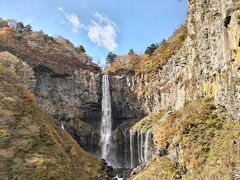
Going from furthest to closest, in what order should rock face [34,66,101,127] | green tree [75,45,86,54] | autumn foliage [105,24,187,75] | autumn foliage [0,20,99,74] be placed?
green tree [75,45,86,54] < autumn foliage [105,24,187,75] < autumn foliage [0,20,99,74] < rock face [34,66,101,127]

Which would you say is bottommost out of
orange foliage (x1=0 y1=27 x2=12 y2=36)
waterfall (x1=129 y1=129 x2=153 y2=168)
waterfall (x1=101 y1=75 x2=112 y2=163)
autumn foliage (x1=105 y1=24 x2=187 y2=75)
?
waterfall (x1=129 y1=129 x2=153 y2=168)

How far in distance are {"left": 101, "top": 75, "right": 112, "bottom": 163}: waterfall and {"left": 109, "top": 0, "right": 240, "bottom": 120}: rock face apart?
4.60 feet

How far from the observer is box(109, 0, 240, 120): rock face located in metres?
40.4

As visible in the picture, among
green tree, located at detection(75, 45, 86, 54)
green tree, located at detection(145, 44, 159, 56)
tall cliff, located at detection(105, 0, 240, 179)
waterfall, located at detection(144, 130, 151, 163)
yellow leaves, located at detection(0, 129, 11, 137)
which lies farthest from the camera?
green tree, located at detection(75, 45, 86, 54)

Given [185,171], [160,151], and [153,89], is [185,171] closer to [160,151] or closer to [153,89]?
[160,151]

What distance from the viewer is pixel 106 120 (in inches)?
3255

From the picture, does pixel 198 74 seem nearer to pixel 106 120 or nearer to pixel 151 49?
pixel 106 120

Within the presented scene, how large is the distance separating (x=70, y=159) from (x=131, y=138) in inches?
778

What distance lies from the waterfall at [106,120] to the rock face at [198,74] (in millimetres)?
1401

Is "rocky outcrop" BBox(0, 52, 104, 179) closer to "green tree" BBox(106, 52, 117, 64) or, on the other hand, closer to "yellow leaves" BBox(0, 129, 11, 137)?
"yellow leaves" BBox(0, 129, 11, 137)

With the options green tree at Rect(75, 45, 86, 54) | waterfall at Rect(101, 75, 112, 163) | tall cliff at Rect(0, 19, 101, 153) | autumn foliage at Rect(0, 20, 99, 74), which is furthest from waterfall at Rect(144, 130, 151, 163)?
green tree at Rect(75, 45, 86, 54)

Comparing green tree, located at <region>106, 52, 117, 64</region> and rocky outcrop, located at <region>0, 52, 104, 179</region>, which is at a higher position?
green tree, located at <region>106, 52, 117, 64</region>

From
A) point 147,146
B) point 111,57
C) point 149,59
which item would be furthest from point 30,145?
point 111,57

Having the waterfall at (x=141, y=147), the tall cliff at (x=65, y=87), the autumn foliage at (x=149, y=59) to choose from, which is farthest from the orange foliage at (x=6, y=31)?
the waterfall at (x=141, y=147)
